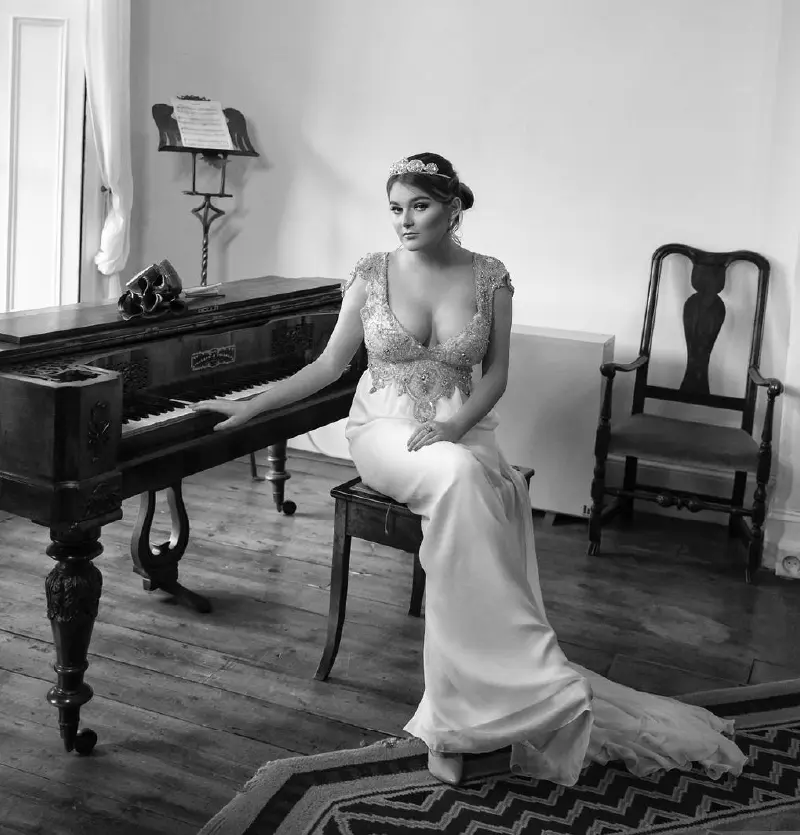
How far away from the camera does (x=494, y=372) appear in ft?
10.2

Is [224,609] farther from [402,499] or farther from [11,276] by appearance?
[11,276]

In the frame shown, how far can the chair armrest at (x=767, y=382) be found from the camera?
4.10 m

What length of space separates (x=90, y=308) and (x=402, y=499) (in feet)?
3.56

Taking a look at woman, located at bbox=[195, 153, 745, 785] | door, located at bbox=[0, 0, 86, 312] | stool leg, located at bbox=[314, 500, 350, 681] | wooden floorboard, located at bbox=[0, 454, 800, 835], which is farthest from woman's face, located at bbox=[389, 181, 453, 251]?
door, located at bbox=[0, 0, 86, 312]

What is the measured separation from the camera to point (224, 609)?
3668 mm

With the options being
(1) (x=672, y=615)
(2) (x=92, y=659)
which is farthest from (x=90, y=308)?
(1) (x=672, y=615)

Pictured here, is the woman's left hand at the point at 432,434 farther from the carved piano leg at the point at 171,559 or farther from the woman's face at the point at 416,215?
the carved piano leg at the point at 171,559

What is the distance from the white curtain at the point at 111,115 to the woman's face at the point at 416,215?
254 cm

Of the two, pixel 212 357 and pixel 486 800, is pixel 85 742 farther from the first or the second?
pixel 212 357

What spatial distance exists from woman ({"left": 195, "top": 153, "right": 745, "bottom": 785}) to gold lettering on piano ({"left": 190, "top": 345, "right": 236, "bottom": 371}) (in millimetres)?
266

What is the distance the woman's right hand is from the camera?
9.73 feet

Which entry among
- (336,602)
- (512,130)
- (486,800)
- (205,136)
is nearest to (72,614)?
(336,602)

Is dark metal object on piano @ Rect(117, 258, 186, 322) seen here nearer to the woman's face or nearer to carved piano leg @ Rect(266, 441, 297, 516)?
the woman's face

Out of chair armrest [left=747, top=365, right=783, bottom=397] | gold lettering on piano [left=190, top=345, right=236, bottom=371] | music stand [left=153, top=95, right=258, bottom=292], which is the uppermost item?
music stand [left=153, top=95, right=258, bottom=292]
